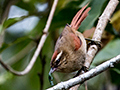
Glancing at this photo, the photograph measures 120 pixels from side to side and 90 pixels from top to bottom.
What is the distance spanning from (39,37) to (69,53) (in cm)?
116

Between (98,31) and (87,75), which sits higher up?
(87,75)

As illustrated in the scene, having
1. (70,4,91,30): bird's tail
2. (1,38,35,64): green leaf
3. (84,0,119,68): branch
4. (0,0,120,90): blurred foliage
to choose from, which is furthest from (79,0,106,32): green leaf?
(1,38,35,64): green leaf

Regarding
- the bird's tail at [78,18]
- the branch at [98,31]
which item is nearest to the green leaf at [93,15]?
the bird's tail at [78,18]

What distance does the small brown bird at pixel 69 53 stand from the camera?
2246 millimetres

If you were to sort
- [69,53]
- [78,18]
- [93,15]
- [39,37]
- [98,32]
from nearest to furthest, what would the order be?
[69,53] → [98,32] → [78,18] → [93,15] → [39,37]

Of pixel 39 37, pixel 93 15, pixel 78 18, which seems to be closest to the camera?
pixel 78 18

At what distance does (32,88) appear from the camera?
386 centimetres

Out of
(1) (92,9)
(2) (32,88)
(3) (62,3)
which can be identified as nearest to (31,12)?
(3) (62,3)

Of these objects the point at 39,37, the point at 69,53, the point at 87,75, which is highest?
the point at 87,75

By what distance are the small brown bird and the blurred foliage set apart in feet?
1.08

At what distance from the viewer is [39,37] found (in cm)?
344

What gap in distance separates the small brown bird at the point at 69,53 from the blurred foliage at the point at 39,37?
1.08 ft

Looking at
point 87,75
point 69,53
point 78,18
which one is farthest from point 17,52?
point 87,75

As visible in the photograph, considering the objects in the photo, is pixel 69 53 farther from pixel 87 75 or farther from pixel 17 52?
pixel 17 52
